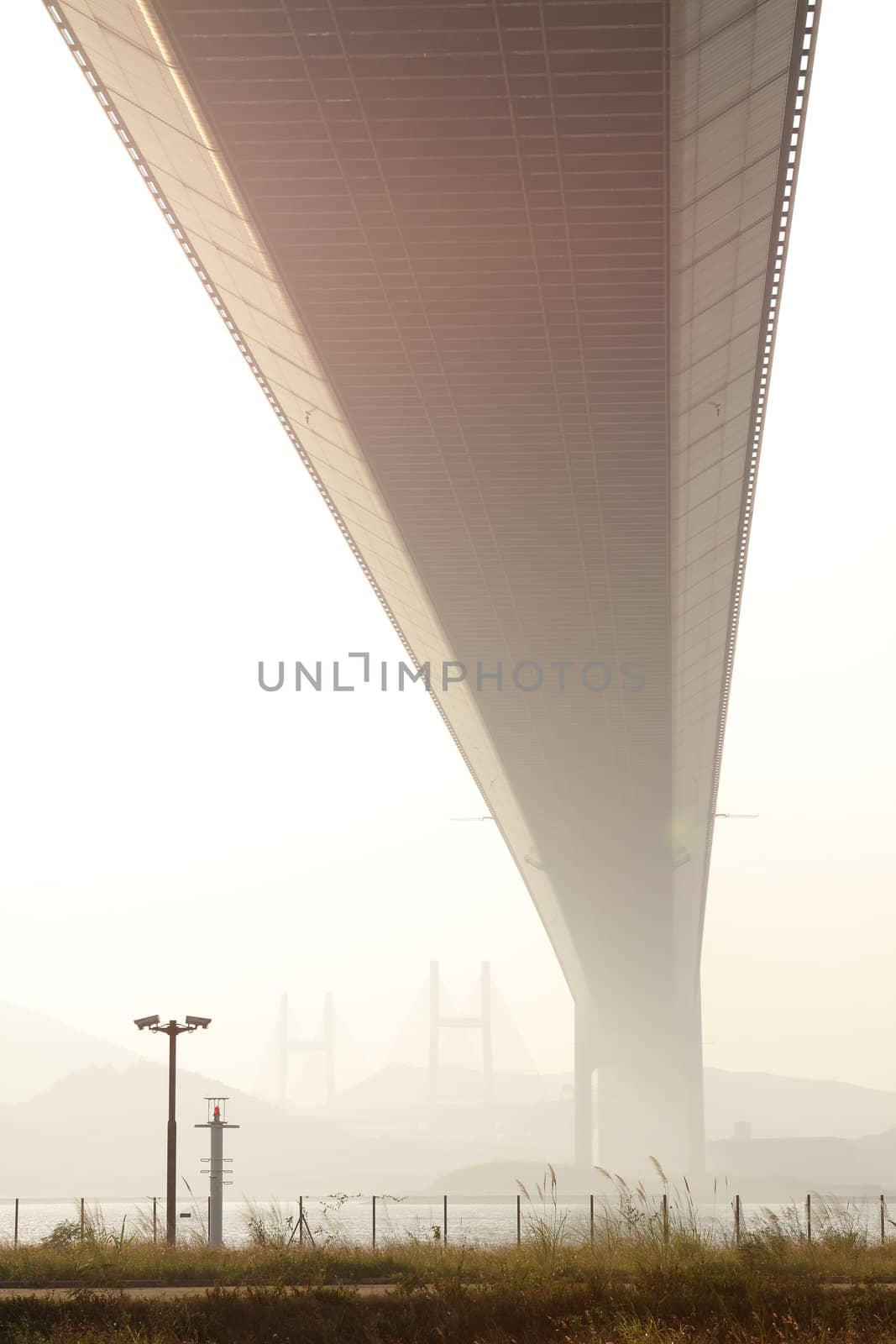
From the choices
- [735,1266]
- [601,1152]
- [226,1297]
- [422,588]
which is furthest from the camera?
[601,1152]

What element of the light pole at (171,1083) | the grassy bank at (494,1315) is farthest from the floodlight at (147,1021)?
the grassy bank at (494,1315)

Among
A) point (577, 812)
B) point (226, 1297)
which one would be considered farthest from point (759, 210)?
point (577, 812)

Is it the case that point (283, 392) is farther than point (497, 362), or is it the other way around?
point (283, 392)

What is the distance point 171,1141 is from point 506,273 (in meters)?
19.1

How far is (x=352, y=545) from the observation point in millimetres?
34188

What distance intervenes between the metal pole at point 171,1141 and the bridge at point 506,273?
1072cm

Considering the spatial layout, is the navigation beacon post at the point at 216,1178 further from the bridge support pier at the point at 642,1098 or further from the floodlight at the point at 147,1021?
the bridge support pier at the point at 642,1098

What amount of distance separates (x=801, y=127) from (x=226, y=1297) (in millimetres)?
14507

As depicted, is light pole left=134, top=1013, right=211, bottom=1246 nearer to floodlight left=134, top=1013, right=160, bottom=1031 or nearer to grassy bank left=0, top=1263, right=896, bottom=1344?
floodlight left=134, top=1013, right=160, bottom=1031

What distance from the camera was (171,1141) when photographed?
3166 centimetres

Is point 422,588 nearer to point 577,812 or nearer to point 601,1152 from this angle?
point 577,812

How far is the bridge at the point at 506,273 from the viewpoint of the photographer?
627 inches

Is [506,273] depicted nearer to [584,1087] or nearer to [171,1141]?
[171,1141]

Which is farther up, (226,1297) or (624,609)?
(624,609)
